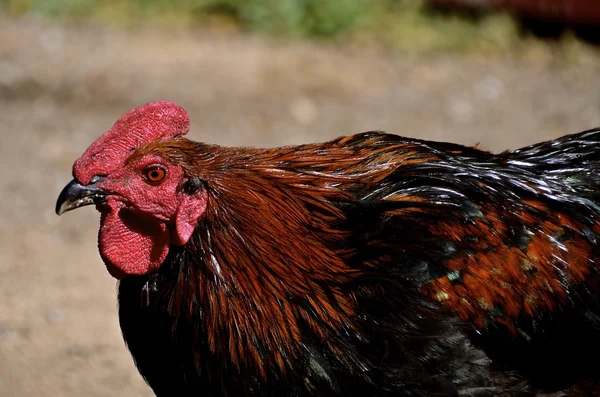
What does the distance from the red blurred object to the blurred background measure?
0.01 metres

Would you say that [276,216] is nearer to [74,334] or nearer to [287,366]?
[287,366]

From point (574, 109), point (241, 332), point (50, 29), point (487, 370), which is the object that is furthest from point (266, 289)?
Result: point (50, 29)

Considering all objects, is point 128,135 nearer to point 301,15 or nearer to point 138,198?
point 138,198

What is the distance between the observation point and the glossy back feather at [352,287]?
3.47m

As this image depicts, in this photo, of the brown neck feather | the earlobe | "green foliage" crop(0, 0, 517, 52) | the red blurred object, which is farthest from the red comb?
the red blurred object

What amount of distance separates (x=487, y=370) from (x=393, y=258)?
58 centimetres

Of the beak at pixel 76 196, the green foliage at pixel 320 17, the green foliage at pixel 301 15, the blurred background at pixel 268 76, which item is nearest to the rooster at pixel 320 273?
the beak at pixel 76 196

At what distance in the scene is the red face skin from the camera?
11.3 ft

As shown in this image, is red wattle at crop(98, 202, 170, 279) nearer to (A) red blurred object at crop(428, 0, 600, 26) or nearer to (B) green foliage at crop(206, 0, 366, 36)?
(B) green foliage at crop(206, 0, 366, 36)

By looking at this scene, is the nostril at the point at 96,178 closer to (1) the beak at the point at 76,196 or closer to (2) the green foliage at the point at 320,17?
(1) the beak at the point at 76,196

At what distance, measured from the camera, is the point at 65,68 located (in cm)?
1012

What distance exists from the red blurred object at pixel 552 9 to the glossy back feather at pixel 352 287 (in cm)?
756

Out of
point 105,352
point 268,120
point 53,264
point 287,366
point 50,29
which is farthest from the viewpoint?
point 50,29

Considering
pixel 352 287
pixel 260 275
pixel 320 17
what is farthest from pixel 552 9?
pixel 260 275
